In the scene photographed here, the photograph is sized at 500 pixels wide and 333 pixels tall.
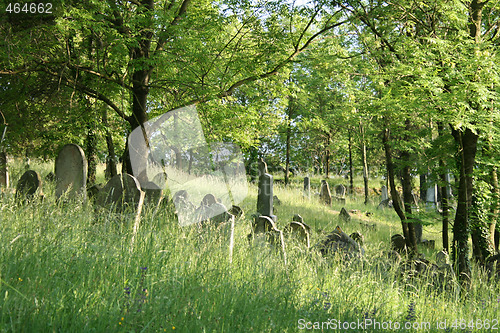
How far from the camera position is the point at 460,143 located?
694 cm

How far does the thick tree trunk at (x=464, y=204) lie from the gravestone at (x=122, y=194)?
17.5 feet

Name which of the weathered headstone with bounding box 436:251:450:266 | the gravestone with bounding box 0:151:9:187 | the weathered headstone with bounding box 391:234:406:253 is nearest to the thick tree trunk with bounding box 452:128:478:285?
the weathered headstone with bounding box 436:251:450:266

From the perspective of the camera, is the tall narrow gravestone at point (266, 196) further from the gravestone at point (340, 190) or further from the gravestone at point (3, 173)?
the gravestone at point (340, 190)

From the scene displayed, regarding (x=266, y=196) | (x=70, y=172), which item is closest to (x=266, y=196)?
(x=266, y=196)

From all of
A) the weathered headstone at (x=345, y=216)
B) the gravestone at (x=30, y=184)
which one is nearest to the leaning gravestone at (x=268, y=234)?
the gravestone at (x=30, y=184)

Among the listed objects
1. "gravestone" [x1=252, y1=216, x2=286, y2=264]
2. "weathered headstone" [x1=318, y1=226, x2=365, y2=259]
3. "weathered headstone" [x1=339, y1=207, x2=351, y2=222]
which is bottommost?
"weathered headstone" [x1=339, y1=207, x2=351, y2=222]

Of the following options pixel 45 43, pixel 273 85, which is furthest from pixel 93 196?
pixel 273 85

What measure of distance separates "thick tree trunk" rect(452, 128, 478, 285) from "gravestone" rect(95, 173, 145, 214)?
534 cm

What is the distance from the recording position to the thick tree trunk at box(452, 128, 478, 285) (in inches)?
253

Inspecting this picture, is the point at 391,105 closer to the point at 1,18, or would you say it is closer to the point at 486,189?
the point at 486,189

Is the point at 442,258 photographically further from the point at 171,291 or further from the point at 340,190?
the point at 340,190

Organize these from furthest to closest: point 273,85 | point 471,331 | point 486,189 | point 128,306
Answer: point 273,85 → point 486,189 → point 471,331 → point 128,306

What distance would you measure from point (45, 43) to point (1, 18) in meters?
1.02

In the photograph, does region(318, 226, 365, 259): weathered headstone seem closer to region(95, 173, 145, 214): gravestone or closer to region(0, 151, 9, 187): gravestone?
region(95, 173, 145, 214): gravestone
